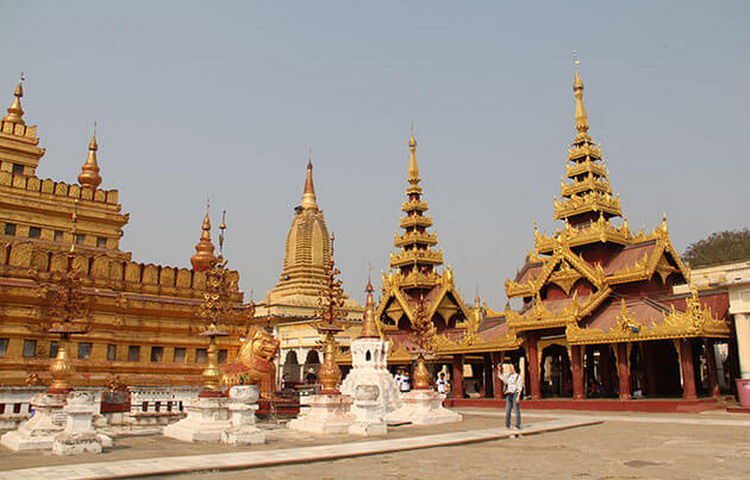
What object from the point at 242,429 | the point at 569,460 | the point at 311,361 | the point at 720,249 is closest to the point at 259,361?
the point at 242,429

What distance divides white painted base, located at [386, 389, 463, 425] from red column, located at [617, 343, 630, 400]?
7136 millimetres

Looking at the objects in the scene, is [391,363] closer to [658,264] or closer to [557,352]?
[557,352]

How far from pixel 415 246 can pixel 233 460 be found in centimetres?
2956

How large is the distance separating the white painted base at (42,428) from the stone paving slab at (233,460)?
354cm

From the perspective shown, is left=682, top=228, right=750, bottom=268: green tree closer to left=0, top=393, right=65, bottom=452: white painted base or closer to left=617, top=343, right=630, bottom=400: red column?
left=617, top=343, right=630, bottom=400: red column

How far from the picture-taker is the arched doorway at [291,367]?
→ 49250mm

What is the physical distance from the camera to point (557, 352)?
3203 cm

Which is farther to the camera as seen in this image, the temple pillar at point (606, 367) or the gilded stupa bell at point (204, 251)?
the gilded stupa bell at point (204, 251)

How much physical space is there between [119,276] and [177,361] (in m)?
4.60

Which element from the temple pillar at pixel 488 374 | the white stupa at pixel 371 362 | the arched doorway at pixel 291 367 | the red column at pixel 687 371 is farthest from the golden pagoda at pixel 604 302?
the arched doorway at pixel 291 367

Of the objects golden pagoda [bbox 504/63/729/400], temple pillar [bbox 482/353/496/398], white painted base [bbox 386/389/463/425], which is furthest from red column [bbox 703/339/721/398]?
white painted base [bbox 386/389/463/425]

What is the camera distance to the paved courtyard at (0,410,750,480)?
9.47 metres

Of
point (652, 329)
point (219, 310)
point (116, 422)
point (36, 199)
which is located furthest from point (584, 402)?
point (36, 199)

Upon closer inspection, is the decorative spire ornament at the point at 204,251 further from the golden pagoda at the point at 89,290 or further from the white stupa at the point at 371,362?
the white stupa at the point at 371,362
